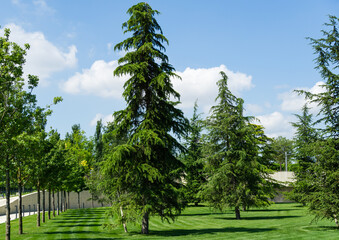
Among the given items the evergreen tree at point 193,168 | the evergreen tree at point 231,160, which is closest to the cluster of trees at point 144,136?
the evergreen tree at point 231,160

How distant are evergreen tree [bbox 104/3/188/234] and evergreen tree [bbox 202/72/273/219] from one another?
9.94 meters

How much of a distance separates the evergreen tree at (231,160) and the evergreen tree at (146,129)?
994cm

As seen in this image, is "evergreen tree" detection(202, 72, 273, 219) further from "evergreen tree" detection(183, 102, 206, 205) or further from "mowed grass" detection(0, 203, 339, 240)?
"evergreen tree" detection(183, 102, 206, 205)

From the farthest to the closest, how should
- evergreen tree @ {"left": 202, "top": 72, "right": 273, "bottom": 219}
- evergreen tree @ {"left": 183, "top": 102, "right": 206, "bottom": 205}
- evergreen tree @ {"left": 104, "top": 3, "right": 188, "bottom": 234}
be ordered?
evergreen tree @ {"left": 183, "top": 102, "right": 206, "bottom": 205}, evergreen tree @ {"left": 202, "top": 72, "right": 273, "bottom": 219}, evergreen tree @ {"left": 104, "top": 3, "right": 188, "bottom": 234}

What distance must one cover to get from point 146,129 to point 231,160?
44.0 feet

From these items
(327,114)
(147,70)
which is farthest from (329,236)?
(147,70)

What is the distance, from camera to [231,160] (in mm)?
29281

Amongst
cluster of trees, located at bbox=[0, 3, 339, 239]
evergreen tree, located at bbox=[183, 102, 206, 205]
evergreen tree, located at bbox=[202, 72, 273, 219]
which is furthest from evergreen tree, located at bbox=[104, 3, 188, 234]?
evergreen tree, located at bbox=[183, 102, 206, 205]

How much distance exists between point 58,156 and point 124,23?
11.0 m

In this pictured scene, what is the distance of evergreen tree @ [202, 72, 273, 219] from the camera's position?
28.1 meters

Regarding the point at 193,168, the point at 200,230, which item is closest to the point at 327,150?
the point at 200,230

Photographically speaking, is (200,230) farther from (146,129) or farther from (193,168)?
(193,168)

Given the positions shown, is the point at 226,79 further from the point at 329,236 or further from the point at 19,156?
the point at 19,156

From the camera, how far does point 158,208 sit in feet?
58.8
